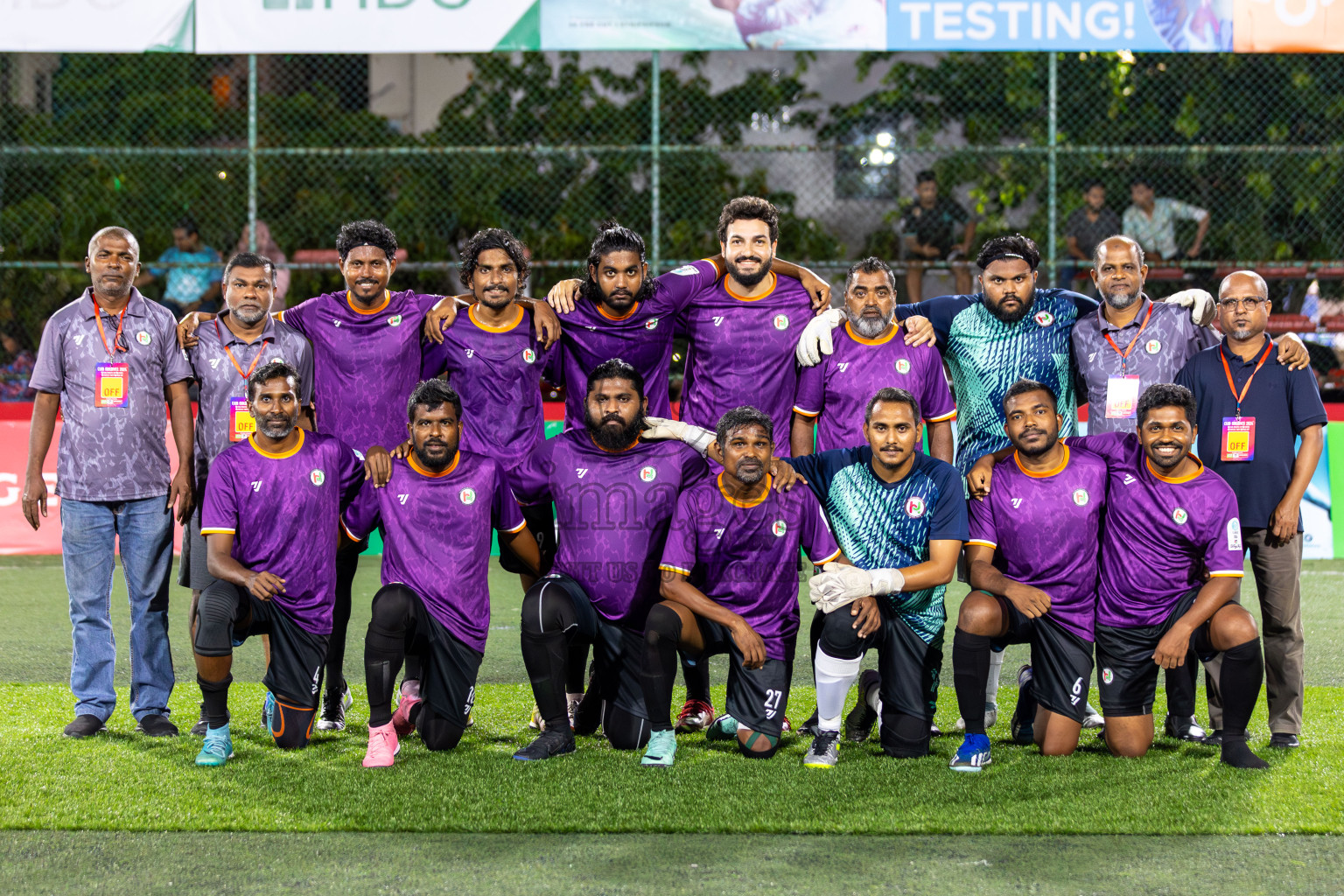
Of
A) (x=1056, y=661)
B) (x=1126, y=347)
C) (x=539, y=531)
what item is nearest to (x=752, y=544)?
(x=539, y=531)

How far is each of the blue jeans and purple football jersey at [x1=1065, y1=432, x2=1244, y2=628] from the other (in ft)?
12.5

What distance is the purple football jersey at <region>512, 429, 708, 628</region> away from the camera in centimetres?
547

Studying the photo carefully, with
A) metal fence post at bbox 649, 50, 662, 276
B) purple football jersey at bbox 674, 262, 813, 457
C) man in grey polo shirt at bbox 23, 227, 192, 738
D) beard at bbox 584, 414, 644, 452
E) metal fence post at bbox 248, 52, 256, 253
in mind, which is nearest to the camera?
beard at bbox 584, 414, 644, 452

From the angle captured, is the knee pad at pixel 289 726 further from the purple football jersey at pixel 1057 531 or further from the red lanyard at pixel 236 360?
the purple football jersey at pixel 1057 531

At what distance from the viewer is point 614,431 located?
5.47 metres

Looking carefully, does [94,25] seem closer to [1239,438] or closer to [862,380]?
[862,380]

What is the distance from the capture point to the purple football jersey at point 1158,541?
522 centimetres

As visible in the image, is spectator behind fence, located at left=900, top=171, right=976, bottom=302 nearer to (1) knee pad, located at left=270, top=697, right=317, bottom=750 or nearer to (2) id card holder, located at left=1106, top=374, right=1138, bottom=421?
(2) id card holder, located at left=1106, top=374, right=1138, bottom=421

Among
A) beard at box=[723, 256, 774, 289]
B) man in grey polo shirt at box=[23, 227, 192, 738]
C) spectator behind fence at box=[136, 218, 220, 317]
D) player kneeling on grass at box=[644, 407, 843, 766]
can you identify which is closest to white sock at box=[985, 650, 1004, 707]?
player kneeling on grass at box=[644, 407, 843, 766]

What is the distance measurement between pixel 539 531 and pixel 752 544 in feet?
3.40

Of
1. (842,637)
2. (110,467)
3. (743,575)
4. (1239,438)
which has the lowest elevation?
(842,637)

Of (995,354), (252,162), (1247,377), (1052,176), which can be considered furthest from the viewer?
(1052,176)

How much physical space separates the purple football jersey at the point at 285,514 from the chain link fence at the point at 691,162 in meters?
6.70

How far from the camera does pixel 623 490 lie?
551cm
